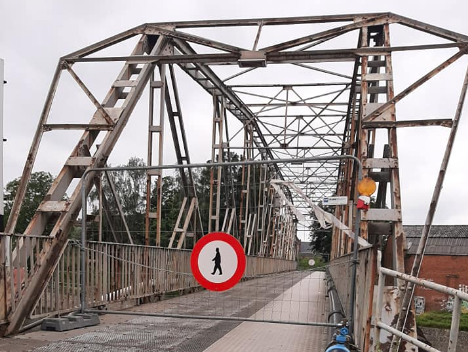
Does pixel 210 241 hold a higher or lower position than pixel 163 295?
higher

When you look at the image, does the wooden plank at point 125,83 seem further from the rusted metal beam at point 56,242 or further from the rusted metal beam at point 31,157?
the rusted metal beam at point 31,157

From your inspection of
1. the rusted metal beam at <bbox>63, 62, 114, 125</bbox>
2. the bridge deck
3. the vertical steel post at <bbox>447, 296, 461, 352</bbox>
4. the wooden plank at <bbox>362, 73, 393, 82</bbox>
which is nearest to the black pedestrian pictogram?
the bridge deck

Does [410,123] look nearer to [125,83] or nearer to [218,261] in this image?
[218,261]

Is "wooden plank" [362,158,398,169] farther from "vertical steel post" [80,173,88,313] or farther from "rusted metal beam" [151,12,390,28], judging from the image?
"vertical steel post" [80,173,88,313]

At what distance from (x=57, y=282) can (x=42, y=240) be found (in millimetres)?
729

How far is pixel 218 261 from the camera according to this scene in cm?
759

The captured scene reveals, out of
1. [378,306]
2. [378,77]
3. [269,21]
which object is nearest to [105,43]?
[269,21]

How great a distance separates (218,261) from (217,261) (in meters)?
0.01

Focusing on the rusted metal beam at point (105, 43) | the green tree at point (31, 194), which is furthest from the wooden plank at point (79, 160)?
the green tree at point (31, 194)

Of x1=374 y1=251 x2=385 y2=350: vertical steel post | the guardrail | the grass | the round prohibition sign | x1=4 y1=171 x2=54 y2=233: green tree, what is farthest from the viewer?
x1=4 y1=171 x2=54 y2=233: green tree

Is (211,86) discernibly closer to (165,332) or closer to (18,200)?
(18,200)

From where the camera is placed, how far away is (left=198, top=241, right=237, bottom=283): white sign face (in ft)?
24.6

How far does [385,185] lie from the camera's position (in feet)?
31.0

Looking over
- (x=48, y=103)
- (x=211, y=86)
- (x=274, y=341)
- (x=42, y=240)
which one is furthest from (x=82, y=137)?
A: (x=211, y=86)
